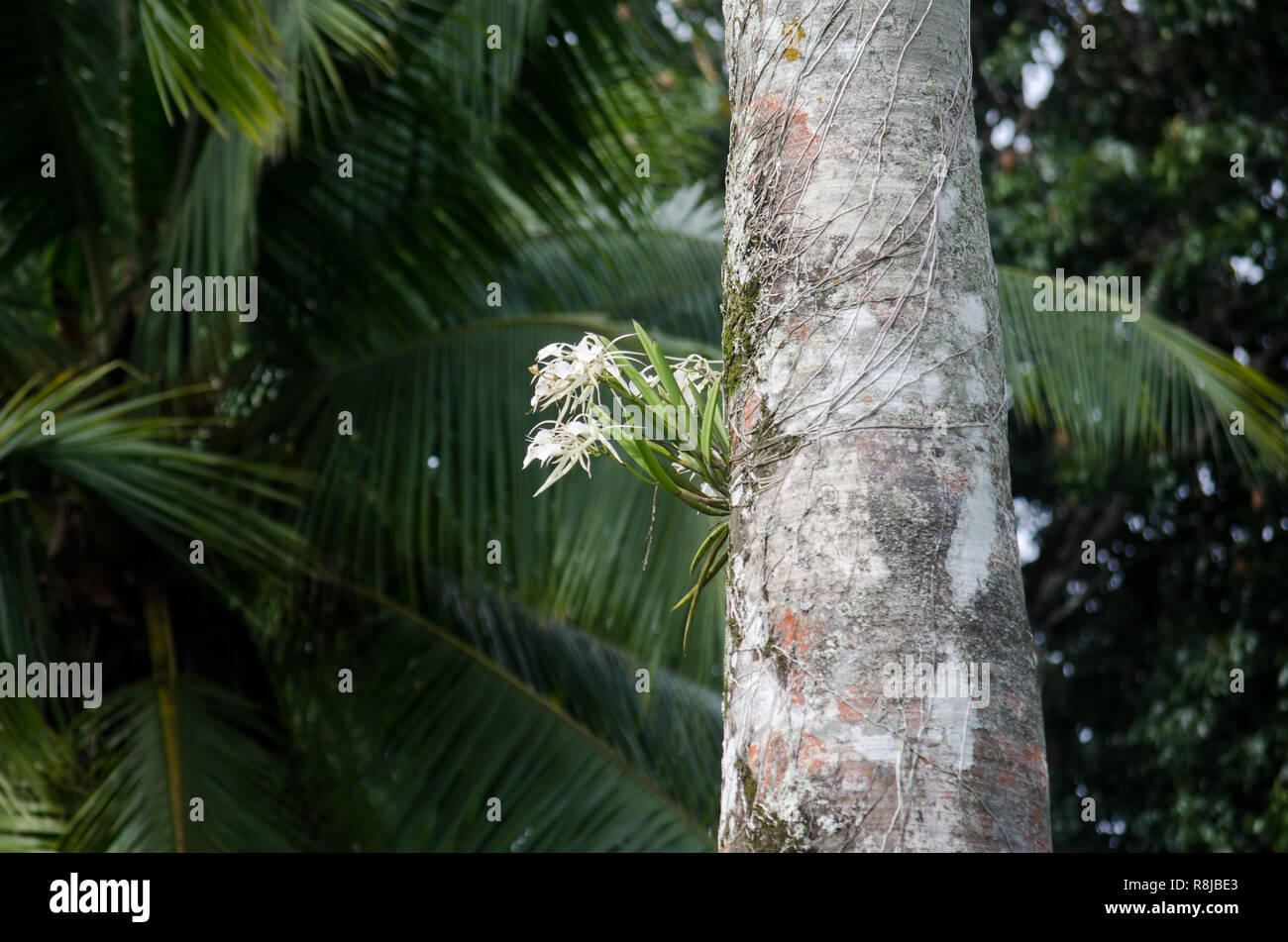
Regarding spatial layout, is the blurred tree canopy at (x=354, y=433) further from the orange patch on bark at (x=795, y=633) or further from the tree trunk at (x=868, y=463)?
the orange patch on bark at (x=795, y=633)

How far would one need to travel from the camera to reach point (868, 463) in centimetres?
135

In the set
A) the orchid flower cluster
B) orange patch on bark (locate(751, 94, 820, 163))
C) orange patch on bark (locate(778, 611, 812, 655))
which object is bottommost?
orange patch on bark (locate(778, 611, 812, 655))

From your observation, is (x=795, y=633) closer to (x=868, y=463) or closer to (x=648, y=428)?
(x=868, y=463)

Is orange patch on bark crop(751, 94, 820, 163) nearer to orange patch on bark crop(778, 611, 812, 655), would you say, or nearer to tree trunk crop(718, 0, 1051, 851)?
tree trunk crop(718, 0, 1051, 851)

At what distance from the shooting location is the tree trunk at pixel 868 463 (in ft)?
4.09

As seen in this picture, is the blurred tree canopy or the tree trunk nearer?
the tree trunk

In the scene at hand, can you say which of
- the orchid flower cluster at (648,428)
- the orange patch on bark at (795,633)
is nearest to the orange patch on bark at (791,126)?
the orchid flower cluster at (648,428)

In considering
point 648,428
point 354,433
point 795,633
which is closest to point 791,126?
point 648,428

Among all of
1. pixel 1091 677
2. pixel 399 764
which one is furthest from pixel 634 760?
pixel 1091 677

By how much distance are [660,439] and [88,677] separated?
2.95m

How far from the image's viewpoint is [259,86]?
9.37ft

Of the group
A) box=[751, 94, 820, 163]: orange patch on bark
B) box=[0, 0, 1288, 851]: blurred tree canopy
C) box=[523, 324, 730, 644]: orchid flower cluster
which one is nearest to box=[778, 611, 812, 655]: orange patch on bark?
box=[523, 324, 730, 644]: orchid flower cluster

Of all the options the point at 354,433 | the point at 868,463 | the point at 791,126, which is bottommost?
the point at 868,463

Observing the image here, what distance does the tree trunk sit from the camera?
1.25 metres
